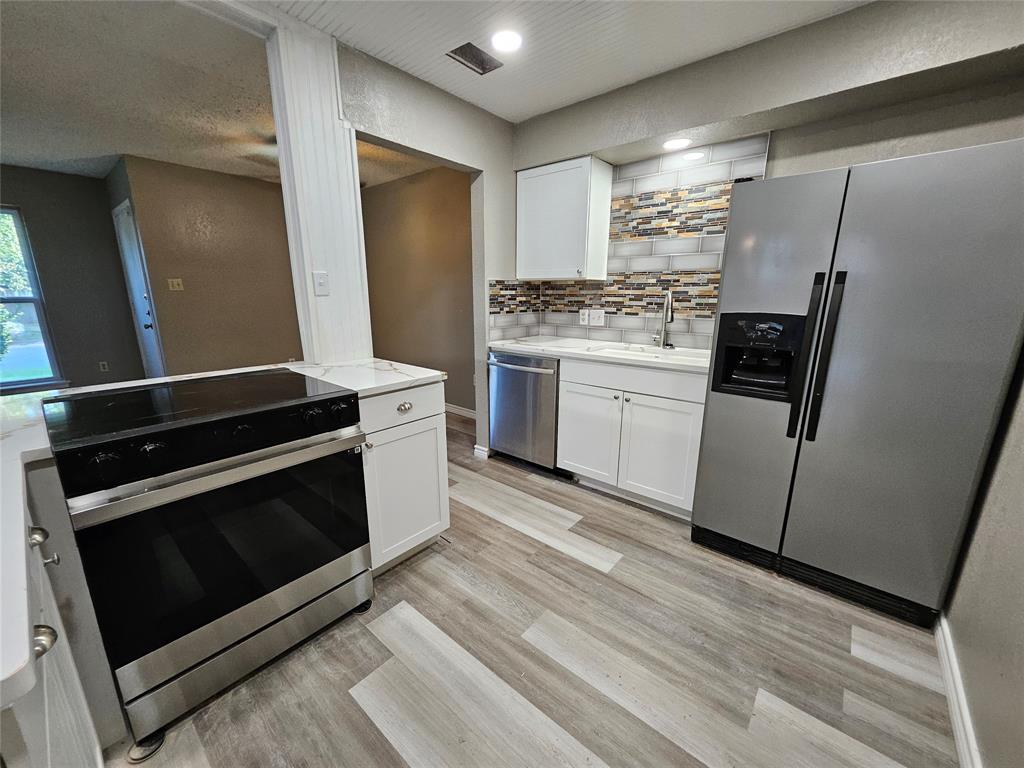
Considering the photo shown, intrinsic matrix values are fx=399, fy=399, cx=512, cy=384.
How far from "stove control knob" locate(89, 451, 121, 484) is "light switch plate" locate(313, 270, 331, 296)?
3.78ft

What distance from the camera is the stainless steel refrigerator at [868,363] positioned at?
1.34 m

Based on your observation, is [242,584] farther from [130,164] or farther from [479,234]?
[130,164]

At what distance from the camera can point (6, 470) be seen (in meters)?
0.81

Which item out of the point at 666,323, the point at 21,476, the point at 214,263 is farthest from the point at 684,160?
the point at 214,263

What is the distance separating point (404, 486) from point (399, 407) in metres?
0.38

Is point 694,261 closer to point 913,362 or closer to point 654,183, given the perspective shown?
point 654,183

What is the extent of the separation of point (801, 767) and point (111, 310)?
6254mm

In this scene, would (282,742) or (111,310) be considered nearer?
(282,742)

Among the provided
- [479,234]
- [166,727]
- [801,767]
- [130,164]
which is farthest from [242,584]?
[130,164]

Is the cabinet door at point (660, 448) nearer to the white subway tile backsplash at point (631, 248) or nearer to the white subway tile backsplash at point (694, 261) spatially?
the white subway tile backsplash at point (694, 261)

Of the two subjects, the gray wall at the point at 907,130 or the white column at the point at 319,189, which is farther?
the white column at the point at 319,189

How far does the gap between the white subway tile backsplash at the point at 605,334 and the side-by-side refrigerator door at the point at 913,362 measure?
4.71ft

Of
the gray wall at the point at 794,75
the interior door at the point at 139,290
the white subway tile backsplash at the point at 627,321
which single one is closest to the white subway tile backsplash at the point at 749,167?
the gray wall at the point at 794,75

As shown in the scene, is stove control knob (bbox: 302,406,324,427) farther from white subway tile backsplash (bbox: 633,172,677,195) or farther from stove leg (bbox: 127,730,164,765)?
white subway tile backsplash (bbox: 633,172,677,195)
